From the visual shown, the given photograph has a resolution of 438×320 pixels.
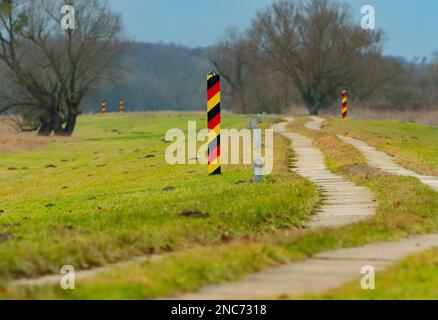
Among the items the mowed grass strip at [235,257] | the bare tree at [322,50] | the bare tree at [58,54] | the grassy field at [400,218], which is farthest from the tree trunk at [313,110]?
the mowed grass strip at [235,257]

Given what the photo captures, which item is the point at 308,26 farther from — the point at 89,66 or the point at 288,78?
the point at 89,66

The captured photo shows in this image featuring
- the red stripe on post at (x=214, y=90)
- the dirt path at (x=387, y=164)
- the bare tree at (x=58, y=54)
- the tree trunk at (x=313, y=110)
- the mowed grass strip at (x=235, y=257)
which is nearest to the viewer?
the mowed grass strip at (x=235, y=257)

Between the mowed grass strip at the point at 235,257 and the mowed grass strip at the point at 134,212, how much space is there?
0.68m

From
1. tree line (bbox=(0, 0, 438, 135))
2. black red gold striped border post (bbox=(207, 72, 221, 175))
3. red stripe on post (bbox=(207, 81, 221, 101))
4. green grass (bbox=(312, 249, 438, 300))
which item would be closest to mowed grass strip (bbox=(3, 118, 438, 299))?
green grass (bbox=(312, 249, 438, 300))

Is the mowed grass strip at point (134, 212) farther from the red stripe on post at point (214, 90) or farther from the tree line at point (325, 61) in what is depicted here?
the tree line at point (325, 61)

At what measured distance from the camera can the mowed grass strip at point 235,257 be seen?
7.83 metres

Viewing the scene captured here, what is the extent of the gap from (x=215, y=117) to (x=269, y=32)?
244 feet

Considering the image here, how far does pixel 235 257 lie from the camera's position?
9.05 metres

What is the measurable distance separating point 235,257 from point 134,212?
4.16m

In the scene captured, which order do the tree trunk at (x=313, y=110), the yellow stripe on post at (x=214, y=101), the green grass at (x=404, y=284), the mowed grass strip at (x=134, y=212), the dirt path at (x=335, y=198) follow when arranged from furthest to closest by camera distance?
1. the tree trunk at (x=313, y=110)
2. the yellow stripe on post at (x=214, y=101)
3. the dirt path at (x=335, y=198)
4. the mowed grass strip at (x=134, y=212)
5. the green grass at (x=404, y=284)

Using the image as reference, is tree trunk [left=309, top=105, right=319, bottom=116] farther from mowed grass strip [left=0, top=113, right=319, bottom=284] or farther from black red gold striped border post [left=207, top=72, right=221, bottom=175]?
black red gold striped border post [left=207, top=72, right=221, bottom=175]

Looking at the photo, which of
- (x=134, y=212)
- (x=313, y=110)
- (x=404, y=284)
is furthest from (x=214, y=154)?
(x=313, y=110)

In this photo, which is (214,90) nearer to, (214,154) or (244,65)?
(214,154)

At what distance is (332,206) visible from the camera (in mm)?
14742
